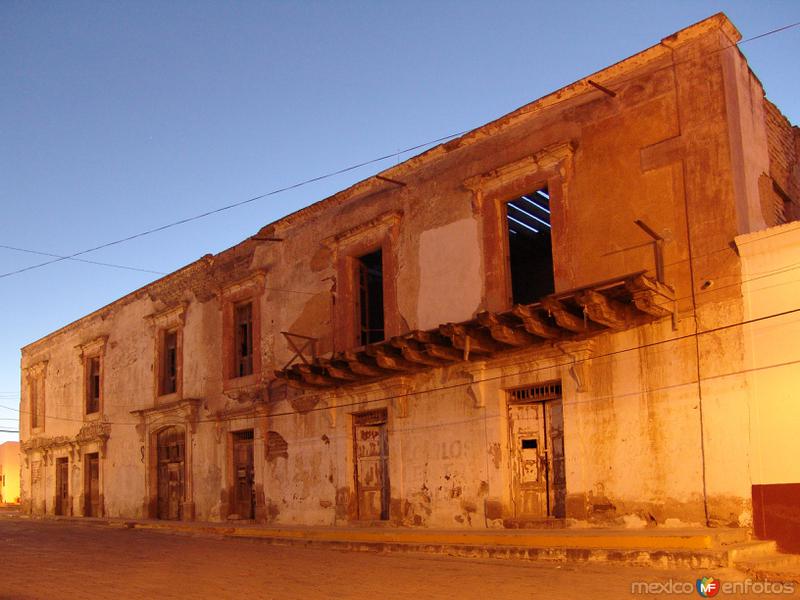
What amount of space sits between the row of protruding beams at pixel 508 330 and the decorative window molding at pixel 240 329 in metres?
3.27

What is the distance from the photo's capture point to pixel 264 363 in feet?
61.0

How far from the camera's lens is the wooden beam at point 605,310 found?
1109 centimetres

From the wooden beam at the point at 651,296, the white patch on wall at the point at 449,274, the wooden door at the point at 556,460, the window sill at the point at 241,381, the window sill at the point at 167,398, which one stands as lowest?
the wooden door at the point at 556,460

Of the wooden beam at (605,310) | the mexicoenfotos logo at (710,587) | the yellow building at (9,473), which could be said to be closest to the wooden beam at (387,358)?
the wooden beam at (605,310)

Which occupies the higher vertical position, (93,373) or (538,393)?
(93,373)

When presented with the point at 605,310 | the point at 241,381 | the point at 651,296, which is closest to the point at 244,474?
the point at 241,381

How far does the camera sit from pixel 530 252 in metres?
18.0

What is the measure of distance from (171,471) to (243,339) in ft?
14.9

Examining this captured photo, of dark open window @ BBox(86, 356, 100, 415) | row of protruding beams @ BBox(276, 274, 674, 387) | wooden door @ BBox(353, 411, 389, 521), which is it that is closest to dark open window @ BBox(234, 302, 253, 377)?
row of protruding beams @ BBox(276, 274, 674, 387)

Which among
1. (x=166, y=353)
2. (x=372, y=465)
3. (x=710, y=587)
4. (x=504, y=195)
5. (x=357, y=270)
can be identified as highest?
(x=504, y=195)

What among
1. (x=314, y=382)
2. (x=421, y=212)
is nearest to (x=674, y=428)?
(x=421, y=212)

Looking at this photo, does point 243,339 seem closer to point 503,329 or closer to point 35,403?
point 503,329

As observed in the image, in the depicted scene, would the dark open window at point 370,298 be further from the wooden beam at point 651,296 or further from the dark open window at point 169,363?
the dark open window at point 169,363

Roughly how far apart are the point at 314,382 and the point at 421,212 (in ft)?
12.5
